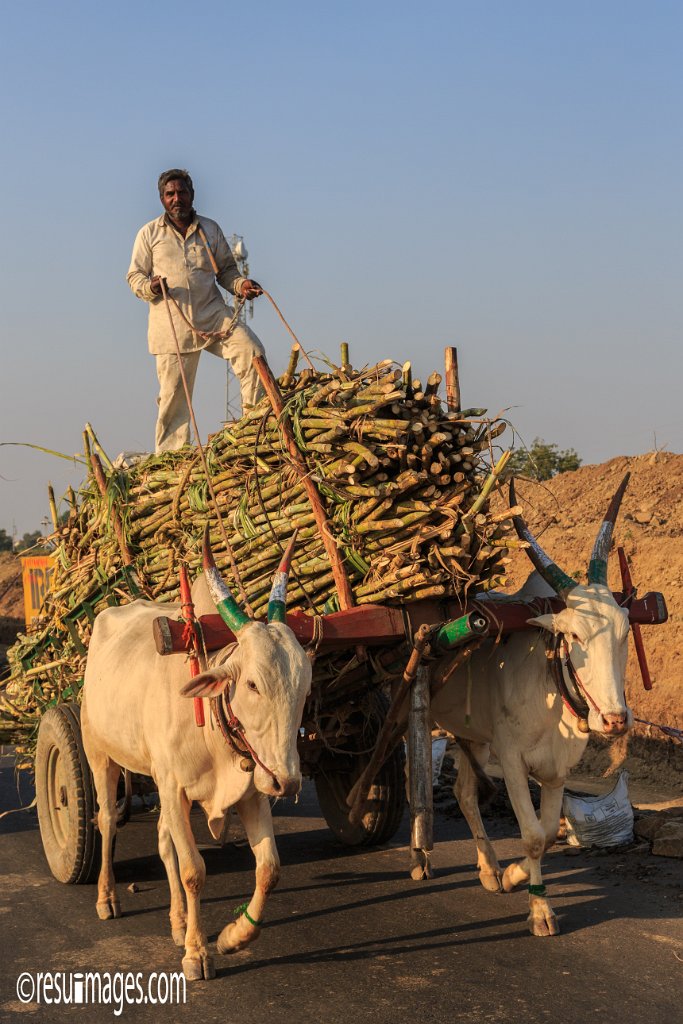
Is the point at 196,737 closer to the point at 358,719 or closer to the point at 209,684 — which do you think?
the point at 209,684

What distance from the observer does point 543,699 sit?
5.59 m

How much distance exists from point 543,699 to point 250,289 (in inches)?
132

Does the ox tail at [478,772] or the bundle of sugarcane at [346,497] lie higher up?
the bundle of sugarcane at [346,497]

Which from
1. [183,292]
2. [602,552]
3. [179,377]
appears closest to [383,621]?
[602,552]

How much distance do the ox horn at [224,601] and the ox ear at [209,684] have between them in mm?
211

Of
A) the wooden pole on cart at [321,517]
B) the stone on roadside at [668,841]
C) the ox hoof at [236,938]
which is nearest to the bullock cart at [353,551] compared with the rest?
the wooden pole on cart at [321,517]

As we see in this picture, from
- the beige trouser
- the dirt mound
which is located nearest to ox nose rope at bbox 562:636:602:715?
the dirt mound

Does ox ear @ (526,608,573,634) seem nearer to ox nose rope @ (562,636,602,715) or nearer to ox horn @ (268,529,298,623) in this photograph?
ox nose rope @ (562,636,602,715)

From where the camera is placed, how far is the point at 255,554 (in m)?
5.88

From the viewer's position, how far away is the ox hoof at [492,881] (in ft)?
20.0

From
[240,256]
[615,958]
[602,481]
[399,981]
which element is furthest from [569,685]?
[602,481]

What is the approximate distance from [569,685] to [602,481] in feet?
40.7

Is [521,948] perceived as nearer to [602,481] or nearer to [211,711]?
[211,711]

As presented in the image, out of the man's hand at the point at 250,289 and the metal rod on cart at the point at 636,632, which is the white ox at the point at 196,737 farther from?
the man's hand at the point at 250,289
